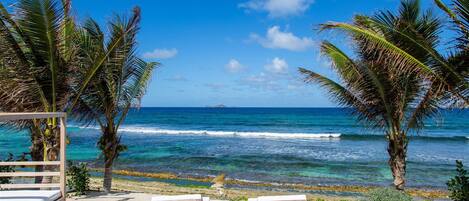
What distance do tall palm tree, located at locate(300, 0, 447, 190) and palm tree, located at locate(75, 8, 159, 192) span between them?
12.0 ft

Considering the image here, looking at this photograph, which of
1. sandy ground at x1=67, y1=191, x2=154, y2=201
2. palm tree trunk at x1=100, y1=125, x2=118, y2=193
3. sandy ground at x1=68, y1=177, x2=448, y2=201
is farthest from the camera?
sandy ground at x1=68, y1=177, x2=448, y2=201

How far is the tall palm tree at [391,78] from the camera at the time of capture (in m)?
6.69

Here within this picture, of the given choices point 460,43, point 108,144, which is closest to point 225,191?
point 108,144

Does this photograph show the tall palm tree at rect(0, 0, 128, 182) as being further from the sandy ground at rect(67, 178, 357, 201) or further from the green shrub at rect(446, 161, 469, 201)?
the green shrub at rect(446, 161, 469, 201)

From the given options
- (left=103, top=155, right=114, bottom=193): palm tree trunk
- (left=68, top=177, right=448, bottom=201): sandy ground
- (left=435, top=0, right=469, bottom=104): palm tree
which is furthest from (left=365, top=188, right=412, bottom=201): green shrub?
(left=103, top=155, right=114, bottom=193): palm tree trunk

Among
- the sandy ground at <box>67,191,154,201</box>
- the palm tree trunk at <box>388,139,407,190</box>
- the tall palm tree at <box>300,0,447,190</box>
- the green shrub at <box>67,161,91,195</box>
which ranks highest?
the tall palm tree at <box>300,0,447,190</box>

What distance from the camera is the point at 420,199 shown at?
11430mm

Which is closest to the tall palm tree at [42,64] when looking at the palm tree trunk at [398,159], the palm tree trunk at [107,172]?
the palm tree trunk at [107,172]

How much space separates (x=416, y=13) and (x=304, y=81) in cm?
233

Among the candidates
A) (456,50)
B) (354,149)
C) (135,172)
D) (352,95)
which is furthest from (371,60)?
(354,149)

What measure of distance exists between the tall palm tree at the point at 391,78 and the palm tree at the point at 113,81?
144 inches

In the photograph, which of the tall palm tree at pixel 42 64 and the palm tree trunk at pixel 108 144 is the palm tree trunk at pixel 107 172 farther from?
the tall palm tree at pixel 42 64

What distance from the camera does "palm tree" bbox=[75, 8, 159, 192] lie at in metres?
8.42

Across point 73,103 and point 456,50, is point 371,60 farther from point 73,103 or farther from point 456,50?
point 73,103
